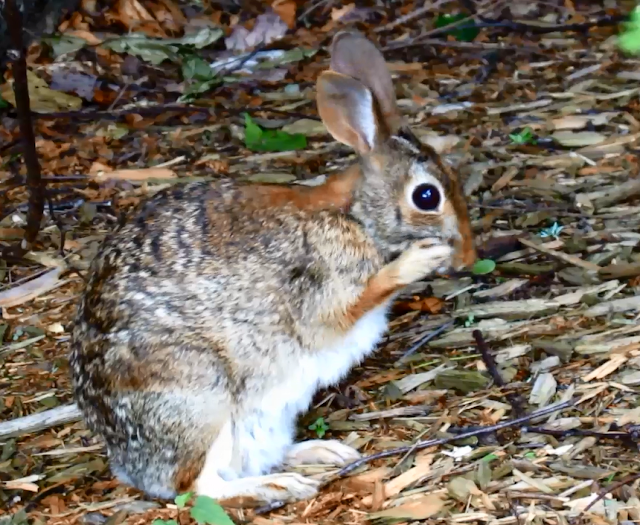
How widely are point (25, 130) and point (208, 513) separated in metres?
2.31

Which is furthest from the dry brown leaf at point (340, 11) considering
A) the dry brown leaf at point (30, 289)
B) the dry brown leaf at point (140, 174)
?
the dry brown leaf at point (30, 289)

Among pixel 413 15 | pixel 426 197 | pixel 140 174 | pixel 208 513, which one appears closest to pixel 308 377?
pixel 208 513

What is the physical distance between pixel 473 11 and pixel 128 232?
4328 mm

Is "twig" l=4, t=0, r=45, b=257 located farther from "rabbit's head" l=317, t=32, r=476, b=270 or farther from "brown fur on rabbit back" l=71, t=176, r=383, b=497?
"rabbit's head" l=317, t=32, r=476, b=270

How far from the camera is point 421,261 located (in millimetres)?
3756

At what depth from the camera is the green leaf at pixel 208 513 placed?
10.9 ft

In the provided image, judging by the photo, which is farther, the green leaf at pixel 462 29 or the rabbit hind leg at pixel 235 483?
the green leaf at pixel 462 29

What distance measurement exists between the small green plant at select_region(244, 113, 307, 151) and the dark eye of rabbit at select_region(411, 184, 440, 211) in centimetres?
226

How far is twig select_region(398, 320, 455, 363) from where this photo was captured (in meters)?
4.35

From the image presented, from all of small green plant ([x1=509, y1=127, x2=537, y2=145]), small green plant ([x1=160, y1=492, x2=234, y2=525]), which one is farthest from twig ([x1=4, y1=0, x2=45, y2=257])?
small green plant ([x1=509, y1=127, x2=537, y2=145])

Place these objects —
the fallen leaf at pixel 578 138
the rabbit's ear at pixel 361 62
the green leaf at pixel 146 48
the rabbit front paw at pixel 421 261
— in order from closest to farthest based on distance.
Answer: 1. the rabbit front paw at pixel 421 261
2. the rabbit's ear at pixel 361 62
3. the fallen leaf at pixel 578 138
4. the green leaf at pixel 146 48

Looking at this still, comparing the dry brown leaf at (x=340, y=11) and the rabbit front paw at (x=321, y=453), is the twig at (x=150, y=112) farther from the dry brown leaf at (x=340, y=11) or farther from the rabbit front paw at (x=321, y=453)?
the rabbit front paw at (x=321, y=453)

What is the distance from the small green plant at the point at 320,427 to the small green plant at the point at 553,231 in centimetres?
163

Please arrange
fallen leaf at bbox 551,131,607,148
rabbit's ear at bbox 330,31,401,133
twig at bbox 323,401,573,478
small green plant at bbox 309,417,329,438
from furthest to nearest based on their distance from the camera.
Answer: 1. fallen leaf at bbox 551,131,607,148
2. small green plant at bbox 309,417,329,438
3. rabbit's ear at bbox 330,31,401,133
4. twig at bbox 323,401,573,478
